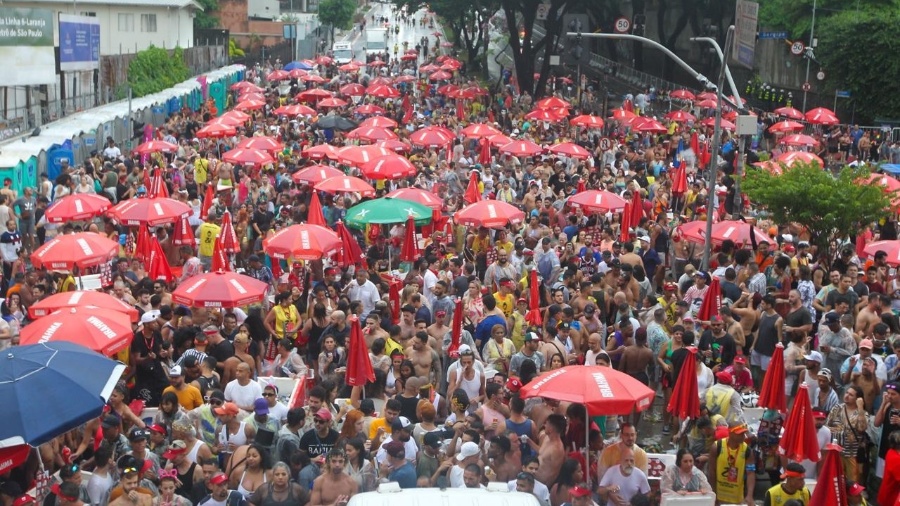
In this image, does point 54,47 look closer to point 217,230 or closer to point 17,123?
point 17,123

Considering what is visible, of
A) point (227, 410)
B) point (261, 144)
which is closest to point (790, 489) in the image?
point (227, 410)

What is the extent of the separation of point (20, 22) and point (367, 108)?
9.92 meters

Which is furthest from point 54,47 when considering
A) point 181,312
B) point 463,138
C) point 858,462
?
point 858,462

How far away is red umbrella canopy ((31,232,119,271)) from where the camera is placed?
13914 mm

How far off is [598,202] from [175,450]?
34.5ft

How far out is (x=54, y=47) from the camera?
36219mm

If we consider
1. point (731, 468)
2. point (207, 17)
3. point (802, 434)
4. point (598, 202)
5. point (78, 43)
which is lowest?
point (731, 468)

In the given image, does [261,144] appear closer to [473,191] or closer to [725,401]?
[473,191]

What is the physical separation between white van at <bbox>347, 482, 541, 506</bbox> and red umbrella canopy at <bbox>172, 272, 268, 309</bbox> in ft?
18.0

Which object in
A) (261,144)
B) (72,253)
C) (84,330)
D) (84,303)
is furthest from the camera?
(261,144)

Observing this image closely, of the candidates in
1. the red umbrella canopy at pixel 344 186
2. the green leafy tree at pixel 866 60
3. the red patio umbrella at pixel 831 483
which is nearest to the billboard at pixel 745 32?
the red umbrella canopy at pixel 344 186

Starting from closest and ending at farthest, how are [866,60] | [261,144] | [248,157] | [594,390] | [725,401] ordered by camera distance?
[594,390] < [725,401] < [248,157] < [261,144] < [866,60]

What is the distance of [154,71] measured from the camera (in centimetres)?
4934

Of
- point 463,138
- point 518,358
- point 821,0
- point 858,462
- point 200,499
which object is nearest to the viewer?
point 200,499
